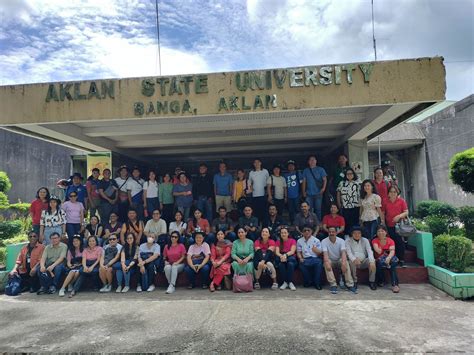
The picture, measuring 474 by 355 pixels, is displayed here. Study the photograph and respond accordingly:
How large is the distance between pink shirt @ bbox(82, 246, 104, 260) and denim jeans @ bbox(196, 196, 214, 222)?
88.3 inches

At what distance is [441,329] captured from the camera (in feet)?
12.9

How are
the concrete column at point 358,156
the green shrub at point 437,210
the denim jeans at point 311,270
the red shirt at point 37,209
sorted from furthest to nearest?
the green shrub at point 437,210 → the concrete column at point 358,156 → the red shirt at point 37,209 → the denim jeans at point 311,270

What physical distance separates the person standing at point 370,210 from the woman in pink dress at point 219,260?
254 cm

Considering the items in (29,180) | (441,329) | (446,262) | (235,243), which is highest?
(29,180)

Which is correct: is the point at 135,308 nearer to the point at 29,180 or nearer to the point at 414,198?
the point at 29,180

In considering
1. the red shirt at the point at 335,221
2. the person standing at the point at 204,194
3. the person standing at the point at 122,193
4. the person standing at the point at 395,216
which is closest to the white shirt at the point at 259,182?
the person standing at the point at 204,194

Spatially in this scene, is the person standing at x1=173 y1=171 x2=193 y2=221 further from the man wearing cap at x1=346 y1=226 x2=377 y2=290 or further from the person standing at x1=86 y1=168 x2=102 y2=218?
the man wearing cap at x1=346 y1=226 x2=377 y2=290

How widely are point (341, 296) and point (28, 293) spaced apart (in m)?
5.48

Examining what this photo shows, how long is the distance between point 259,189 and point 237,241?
66.6 inches

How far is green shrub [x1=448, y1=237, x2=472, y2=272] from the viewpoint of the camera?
18.2 ft

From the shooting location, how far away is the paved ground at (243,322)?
3.64 m

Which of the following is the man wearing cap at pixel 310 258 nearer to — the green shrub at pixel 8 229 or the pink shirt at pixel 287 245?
the pink shirt at pixel 287 245

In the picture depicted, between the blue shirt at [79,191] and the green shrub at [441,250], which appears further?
the blue shirt at [79,191]

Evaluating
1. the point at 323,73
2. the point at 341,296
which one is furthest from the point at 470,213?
the point at 323,73
